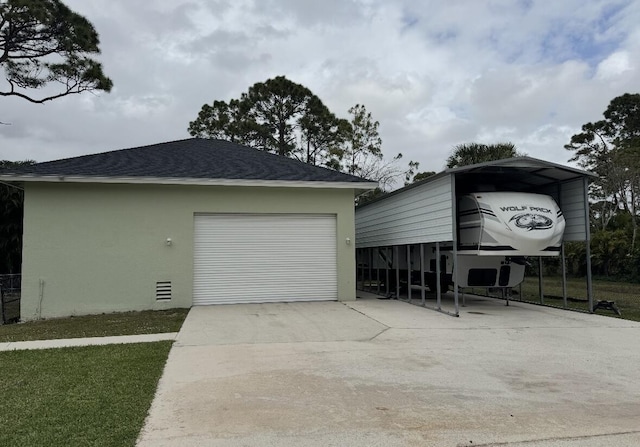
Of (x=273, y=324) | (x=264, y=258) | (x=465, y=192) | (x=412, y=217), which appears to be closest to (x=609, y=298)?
(x=465, y=192)

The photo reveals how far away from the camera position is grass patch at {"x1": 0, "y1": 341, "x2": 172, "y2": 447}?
12.3ft

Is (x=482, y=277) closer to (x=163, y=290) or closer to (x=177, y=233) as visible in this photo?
(x=177, y=233)

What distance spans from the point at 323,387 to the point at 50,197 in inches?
369

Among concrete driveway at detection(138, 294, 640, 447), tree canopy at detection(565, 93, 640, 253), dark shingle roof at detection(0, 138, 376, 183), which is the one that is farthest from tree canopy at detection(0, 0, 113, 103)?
tree canopy at detection(565, 93, 640, 253)

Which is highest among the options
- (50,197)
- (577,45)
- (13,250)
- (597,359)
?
(577,45)

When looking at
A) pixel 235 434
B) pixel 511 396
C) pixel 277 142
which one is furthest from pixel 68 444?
pixel 277 142

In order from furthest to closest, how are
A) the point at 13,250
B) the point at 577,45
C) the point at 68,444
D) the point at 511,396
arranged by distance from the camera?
the point at 13,250 < the point at 577,45 < the point at 511,396 < the point at 68,444

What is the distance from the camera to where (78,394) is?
482cm

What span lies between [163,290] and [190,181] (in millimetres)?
2789

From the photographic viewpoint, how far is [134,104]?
21.4 m

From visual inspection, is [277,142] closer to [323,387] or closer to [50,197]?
[50,197]

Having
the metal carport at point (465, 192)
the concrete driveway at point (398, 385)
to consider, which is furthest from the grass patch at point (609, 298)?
the concrete driveway at point (398, 385)

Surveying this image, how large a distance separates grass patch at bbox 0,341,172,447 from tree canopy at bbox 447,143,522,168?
1635cm

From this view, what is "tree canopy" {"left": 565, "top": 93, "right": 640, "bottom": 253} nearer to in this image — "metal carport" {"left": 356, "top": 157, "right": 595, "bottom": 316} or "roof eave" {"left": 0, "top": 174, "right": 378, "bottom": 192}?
"metal carport" {"left": 356, "top": 157, "right": 595, "bottom": 316}
